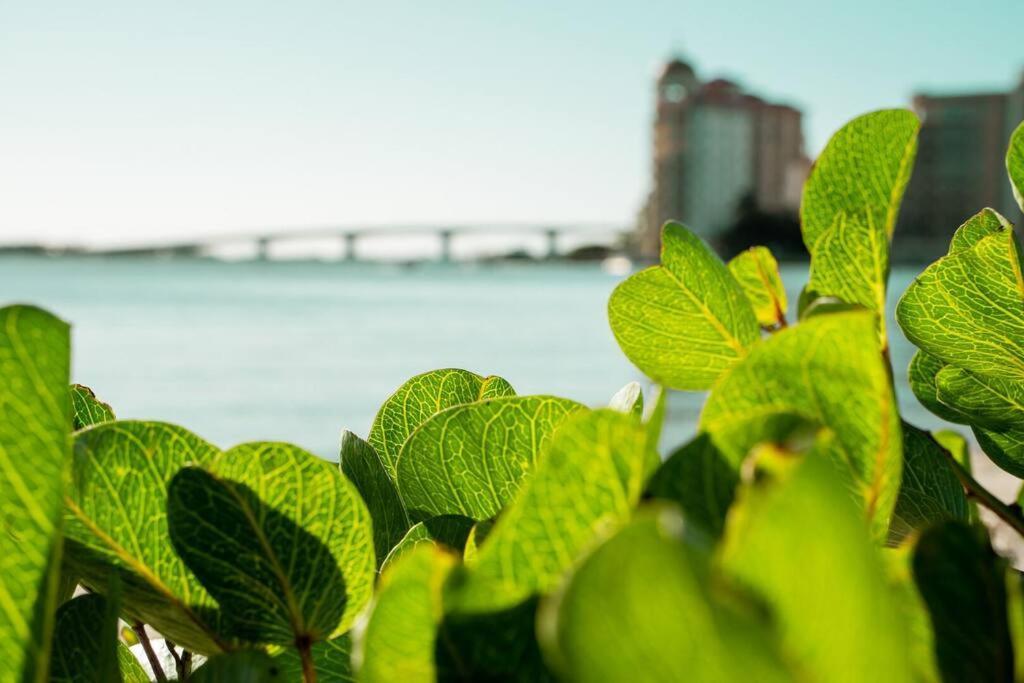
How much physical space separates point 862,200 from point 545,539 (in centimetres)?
15

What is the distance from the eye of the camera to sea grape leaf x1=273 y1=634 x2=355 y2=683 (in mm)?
A: 153

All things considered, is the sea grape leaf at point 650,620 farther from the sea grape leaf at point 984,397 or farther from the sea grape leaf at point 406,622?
the sea grape leaf at point 984,397

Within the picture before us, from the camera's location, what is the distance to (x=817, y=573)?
8 centimetres

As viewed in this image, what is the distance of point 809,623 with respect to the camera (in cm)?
8

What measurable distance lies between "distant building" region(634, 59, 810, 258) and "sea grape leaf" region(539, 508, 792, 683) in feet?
76.6

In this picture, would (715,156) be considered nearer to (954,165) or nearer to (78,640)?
(954,165)

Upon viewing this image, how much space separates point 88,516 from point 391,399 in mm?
90

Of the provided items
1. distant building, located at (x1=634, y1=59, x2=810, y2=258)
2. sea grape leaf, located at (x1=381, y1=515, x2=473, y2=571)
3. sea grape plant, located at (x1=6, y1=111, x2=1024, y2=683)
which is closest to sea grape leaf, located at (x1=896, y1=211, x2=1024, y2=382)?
sea grape plant, located at (x1=6, y1=111, x2=1024, y2=683)

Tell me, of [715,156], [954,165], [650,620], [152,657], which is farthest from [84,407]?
[715,156]

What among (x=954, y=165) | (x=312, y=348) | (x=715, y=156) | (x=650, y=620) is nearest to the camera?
(x=650, y=620)

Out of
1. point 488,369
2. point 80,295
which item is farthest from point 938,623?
point 80,295

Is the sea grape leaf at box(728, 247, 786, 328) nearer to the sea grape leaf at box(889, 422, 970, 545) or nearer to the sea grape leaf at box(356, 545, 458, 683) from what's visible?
the sea grape leaf at box(889, 422, 970, 545)

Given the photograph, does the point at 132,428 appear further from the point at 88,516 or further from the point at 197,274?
the point at 197,274

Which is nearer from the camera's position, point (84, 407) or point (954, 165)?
point (84, 407)
